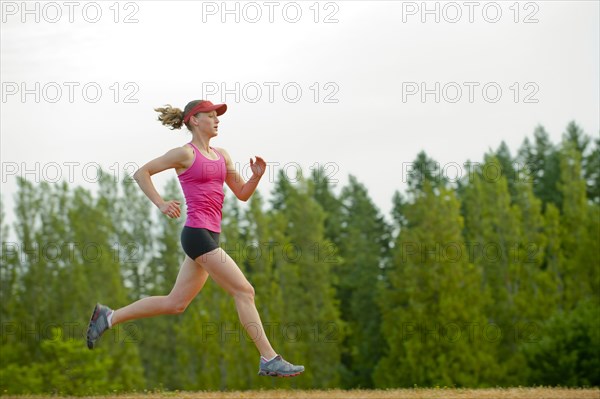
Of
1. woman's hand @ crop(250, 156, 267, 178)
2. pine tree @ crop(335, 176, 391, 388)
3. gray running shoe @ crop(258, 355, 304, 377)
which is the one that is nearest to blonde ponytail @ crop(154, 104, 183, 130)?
woman's hand @ crop(250, 156, 267, 178)

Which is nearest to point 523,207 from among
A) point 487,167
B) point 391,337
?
point 487,167

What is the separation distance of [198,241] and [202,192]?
1.71 ft

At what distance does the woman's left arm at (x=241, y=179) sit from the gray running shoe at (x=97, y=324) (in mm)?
1957

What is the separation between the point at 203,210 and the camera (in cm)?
917

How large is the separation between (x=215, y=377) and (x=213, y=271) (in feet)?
152

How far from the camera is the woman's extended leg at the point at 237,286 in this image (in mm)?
9062

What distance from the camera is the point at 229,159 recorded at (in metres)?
9.74

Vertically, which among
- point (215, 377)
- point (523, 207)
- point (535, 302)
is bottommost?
point (215, 377)

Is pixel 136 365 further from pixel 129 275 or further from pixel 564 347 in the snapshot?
pixel 564 347

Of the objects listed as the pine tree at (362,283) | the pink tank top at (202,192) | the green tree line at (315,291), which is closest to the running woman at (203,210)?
the pink tank top at (202,192)

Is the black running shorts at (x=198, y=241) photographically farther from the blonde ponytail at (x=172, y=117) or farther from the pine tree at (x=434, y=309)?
the pine tree at (x=434, y=309)

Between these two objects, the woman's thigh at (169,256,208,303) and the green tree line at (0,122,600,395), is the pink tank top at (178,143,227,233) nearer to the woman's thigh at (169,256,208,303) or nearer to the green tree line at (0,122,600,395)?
the woman's thigh at (169,256,208,303)

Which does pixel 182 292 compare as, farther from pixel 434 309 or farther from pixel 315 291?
pixel 315 291

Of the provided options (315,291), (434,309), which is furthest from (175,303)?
(315,291)
